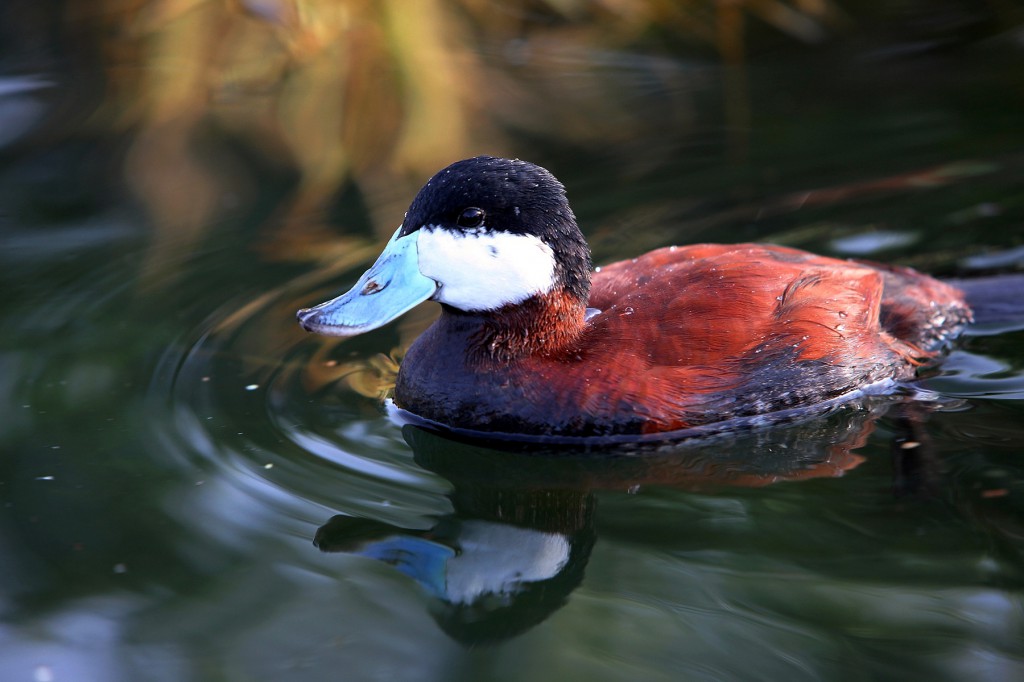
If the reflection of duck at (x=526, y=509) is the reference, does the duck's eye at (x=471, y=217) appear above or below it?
above

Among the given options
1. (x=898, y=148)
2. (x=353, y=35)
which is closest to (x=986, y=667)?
(x=898, y=148)

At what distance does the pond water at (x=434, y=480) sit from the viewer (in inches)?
120

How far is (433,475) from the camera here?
3.90 m

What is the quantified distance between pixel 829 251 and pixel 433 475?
267 cm

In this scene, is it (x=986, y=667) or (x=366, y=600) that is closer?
(x=986, y=667)

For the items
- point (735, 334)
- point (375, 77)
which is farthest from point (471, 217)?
point (375, 77)

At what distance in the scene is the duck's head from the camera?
397 cm

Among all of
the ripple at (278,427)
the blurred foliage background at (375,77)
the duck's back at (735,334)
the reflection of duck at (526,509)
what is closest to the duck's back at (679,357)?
the duck's back at (735,334)

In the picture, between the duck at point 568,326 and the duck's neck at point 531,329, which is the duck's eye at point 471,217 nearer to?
the duck at point 568,326

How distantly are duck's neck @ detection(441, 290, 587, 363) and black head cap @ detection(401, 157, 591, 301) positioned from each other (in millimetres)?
108

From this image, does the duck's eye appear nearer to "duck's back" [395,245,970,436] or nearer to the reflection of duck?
"duck's back" [395,245,970,436]

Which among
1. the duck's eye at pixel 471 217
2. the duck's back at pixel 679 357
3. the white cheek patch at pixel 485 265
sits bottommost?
the duck's back at pixel 679 357

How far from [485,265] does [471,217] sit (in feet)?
0.56

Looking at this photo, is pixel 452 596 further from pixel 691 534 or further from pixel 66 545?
pixel 66 545
